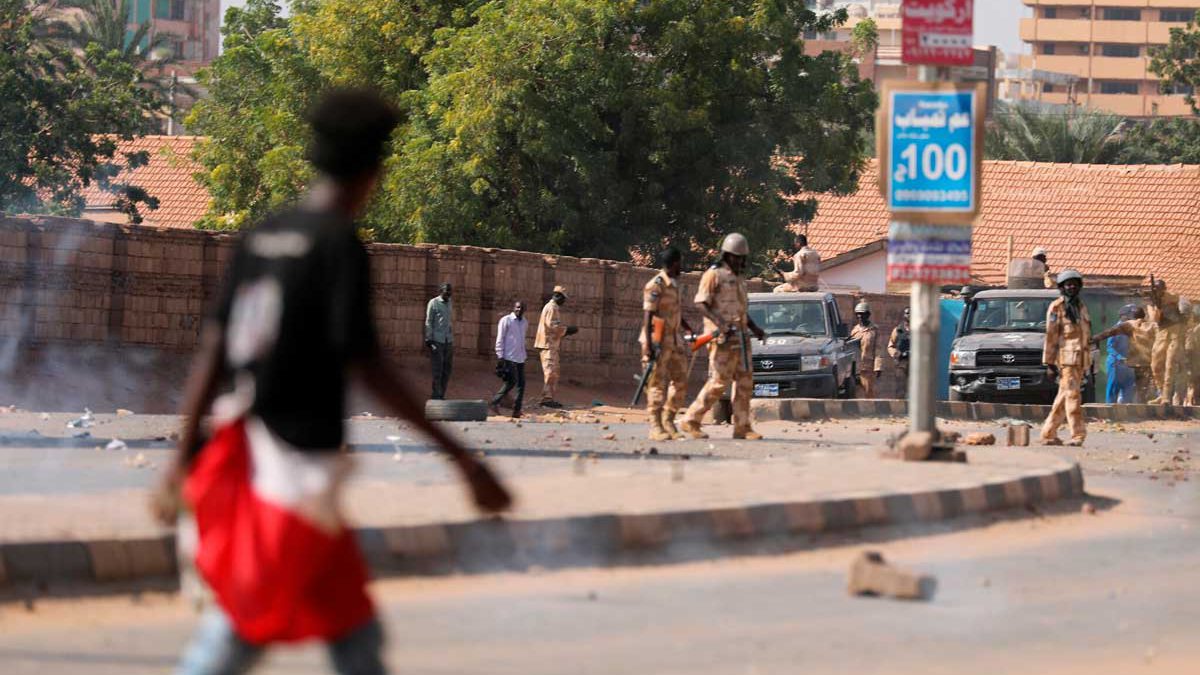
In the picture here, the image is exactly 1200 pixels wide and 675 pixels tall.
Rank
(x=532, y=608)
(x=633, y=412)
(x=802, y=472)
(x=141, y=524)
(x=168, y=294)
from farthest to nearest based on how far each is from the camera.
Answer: (x=633, y=412) < (x=168, y=294) < (x=802, y=472) < (x=141, y=524) < (x=532, y=608)

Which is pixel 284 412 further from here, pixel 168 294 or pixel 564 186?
pixel 564 186

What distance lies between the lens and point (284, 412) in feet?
13.9

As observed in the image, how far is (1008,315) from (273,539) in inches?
1026

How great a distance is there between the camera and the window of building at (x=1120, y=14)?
145 meters

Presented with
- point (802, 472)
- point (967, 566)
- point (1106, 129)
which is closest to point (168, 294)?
point (802, 472)

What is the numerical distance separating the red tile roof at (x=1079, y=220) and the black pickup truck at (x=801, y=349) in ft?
75.0

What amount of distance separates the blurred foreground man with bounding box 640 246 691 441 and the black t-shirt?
13201mm

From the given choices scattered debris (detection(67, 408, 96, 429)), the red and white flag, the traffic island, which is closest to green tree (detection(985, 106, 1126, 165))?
scattered debris (detection(67, 408, 96, 429))

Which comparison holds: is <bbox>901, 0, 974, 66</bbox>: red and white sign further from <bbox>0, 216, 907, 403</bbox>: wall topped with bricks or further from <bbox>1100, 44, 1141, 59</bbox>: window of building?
<bbox>1100, 44, 1141, 59</bbox>: window of building

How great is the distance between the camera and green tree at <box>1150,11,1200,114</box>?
6262 centimetres

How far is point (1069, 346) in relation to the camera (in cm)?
1898

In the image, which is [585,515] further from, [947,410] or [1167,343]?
[1167,343]

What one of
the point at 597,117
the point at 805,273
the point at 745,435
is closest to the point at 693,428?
the point at 745,435

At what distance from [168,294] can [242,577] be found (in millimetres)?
24459
